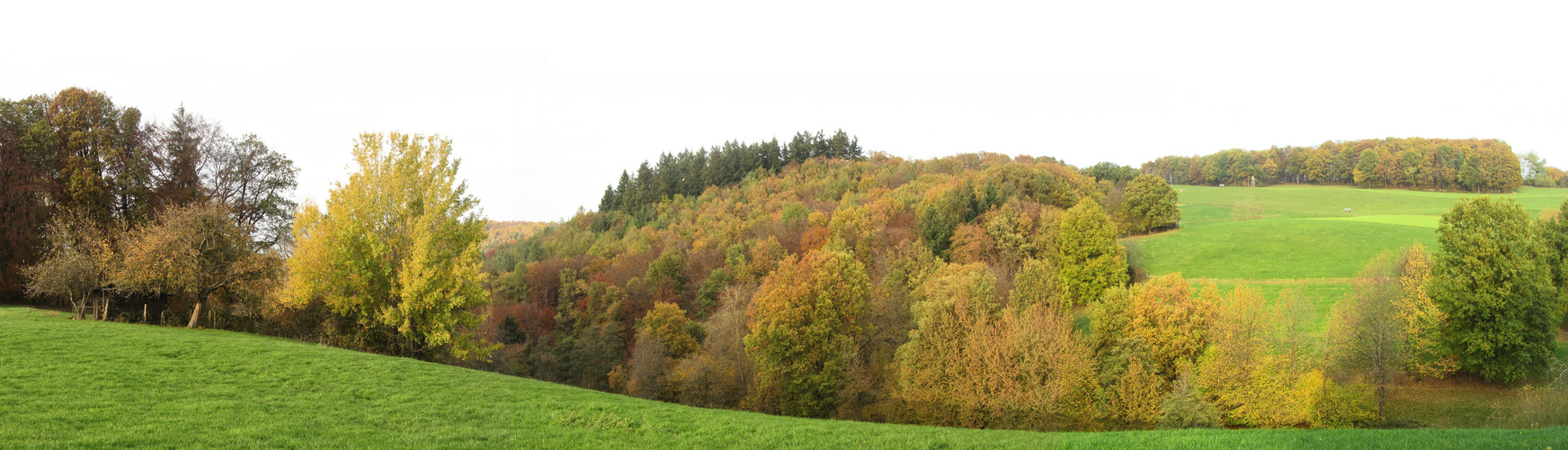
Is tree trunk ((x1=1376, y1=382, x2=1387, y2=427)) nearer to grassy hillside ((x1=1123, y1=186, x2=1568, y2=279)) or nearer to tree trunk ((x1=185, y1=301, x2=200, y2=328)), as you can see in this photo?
grassy hillside ((x1=1123, y1=186, x2=1568, y2=279))

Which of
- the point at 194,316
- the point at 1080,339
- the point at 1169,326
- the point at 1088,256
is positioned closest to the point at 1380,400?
the point at 1169,326

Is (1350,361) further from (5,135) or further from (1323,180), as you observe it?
(1323,180)

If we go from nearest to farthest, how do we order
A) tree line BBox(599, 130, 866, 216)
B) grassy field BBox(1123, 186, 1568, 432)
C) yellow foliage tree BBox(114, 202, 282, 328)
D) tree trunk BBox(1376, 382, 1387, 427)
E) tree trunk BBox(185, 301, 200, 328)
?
yellow foliage tree BBox(114, 202, 282, 328) < tree trunk BBox(185, 301, 200, 328) < tree trunk BBox(1376, 382, 1387, 427) < grassy field BBox(1123, 186, 1568, 432) < tree line BBox(599, 130, 866, 216)

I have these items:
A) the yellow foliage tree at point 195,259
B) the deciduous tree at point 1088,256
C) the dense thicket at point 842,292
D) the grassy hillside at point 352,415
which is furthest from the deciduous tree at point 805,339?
the yellow foliage tree at point 195,259

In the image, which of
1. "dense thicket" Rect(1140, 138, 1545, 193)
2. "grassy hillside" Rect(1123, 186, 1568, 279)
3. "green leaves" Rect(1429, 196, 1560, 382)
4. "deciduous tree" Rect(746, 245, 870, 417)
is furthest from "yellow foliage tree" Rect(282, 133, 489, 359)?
"dense thicket" Rect(1140, 138, 1545, 193)

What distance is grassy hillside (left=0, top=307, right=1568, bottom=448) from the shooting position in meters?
10.9

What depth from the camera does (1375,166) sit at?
10806 centimetres

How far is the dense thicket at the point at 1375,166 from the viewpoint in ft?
311

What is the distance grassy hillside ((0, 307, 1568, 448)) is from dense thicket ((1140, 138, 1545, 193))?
345 ft

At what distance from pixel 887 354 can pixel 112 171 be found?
1758 inches

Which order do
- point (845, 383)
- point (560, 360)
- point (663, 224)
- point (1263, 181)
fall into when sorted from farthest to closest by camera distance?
point (1263, 181) < point (663, 224) < point (560, 360) < point (845, 383)

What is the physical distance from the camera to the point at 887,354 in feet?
147

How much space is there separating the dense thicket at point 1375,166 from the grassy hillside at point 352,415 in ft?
345

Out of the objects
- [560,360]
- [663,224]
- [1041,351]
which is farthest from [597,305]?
[1041,351]
